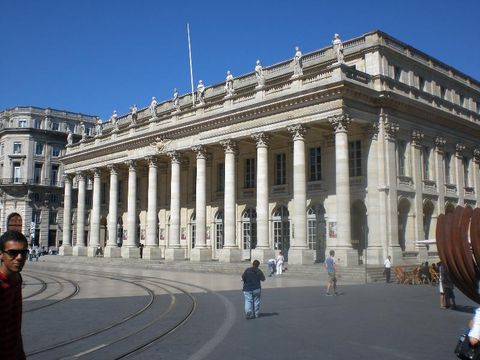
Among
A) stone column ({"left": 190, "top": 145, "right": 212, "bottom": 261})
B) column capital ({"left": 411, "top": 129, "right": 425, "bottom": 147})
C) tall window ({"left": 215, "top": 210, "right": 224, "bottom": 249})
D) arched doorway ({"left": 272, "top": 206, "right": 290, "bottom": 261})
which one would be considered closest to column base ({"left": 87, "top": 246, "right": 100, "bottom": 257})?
A: tall window ({"left": 215, "top": 210, "right": 224, "bottom": 249})

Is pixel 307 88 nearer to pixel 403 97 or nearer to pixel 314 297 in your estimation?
pixel 403 97

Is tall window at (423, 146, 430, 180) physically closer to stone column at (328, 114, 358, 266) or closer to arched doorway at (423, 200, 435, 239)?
arched doorway at (423, 200, 435, 239)

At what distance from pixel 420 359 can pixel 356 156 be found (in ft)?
81.6

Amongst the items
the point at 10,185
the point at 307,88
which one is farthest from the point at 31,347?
the point at 10,185

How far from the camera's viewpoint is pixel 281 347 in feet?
30.7

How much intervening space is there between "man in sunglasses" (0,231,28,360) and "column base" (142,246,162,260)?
38.3m

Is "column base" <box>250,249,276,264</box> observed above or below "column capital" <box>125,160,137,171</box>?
below

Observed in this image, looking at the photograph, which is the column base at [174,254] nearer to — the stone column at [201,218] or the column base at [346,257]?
the stone column at [201,218]

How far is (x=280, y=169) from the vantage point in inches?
1475

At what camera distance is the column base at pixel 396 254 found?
97.6ft

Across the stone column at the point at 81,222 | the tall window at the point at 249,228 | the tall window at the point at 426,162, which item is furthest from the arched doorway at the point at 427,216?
the stone column at the point at 81,222

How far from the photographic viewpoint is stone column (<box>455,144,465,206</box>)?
3734 centimetres

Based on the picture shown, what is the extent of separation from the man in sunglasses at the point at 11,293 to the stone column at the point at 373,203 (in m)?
27.8

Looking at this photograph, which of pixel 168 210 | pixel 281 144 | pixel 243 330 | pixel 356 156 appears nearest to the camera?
pixel 243 330
